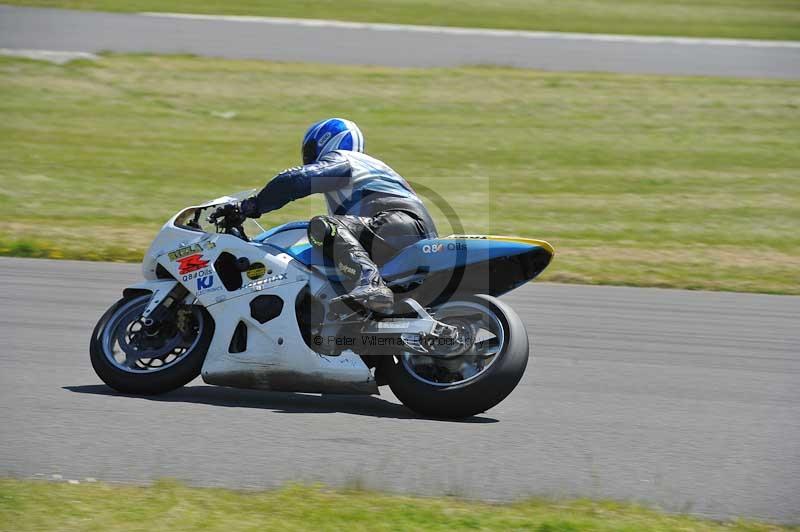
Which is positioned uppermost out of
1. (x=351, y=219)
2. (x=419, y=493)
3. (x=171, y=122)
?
(x=171, y=122)

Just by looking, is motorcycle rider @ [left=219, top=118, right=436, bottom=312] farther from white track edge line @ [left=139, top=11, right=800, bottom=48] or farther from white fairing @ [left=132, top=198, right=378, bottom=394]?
white track edge line @ [left=139, top=11, right=800, bottom=48]

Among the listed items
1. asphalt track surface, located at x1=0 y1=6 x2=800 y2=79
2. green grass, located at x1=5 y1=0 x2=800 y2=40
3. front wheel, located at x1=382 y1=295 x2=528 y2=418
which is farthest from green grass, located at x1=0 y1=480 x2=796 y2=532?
green grass, located at x1=5 y1=0 x2=800 y2=40

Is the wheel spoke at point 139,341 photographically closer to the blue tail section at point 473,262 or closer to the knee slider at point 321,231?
the knee slider at point 321,231

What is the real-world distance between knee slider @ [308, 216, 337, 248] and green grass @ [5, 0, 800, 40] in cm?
2290

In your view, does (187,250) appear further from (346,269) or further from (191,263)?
(346,269)

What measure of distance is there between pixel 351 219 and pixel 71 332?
121 inches

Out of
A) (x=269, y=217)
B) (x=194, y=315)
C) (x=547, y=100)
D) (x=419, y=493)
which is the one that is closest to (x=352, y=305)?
(x=194, y=315)

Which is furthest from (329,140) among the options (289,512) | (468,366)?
(289,512)

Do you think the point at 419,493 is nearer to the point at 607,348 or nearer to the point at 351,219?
the point at 351,219

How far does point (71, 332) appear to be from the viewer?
8.73 meters

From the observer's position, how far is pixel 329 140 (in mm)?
6910

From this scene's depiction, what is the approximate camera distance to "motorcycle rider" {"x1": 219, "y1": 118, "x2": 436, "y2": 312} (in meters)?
6.52

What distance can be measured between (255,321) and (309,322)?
0.32 meters

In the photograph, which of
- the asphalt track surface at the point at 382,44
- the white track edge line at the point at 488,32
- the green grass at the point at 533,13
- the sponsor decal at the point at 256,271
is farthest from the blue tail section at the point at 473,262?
the green grass at the point at 533,13
